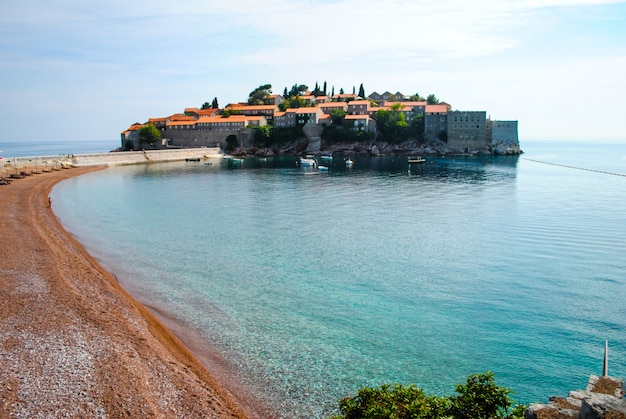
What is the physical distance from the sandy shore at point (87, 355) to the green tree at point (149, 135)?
342ft

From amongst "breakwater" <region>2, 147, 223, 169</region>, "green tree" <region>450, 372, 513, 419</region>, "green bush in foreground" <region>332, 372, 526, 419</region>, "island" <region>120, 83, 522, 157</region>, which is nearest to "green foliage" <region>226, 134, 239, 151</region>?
"island" <region>120, 83, 522, 157</region>

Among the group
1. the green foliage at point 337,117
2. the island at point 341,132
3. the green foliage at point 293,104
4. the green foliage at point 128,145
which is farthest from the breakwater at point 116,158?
the green foliage at point 337,117

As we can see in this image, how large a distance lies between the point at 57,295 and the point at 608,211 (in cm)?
4518

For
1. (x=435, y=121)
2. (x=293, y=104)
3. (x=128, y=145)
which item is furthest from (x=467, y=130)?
(x=128, y=145)

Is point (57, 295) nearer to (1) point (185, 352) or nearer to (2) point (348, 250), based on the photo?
(1) point (185, 352)

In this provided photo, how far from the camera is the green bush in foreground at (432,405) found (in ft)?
33.7

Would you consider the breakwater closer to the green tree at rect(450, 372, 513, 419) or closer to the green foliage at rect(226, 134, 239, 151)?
the green foliage at rect(226, 134, 239, 151)

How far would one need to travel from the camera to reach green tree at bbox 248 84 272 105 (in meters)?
151

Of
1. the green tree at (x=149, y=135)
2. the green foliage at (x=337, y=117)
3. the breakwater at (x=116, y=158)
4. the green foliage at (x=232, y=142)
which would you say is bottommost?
the breakwater at (x=116, y=158)

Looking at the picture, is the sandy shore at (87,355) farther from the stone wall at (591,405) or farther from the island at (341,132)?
the island at (341,132)

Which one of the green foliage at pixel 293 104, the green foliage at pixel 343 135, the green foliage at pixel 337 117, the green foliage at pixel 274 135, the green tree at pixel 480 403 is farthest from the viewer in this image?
the green foliage at pixel 293 104

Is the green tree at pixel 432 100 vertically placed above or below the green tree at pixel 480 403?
above

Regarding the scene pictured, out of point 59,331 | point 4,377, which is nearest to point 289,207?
point 59,331

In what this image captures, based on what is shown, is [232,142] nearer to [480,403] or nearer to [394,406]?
[394,406]
